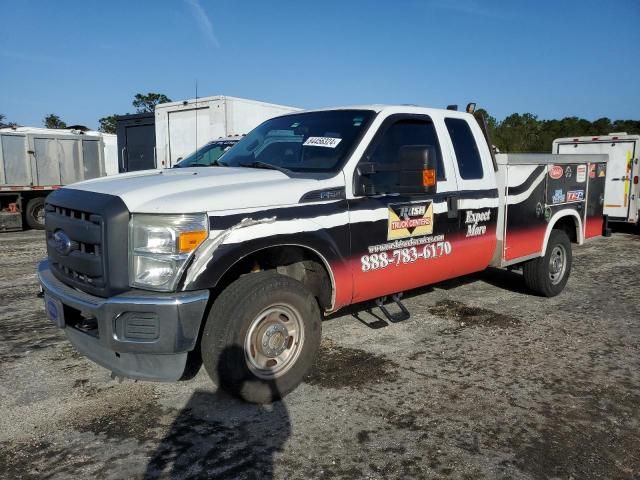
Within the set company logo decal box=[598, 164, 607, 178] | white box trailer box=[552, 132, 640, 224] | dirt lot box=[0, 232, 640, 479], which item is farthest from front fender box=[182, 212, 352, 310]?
white box trailer box=[552, 132, 640, 224]

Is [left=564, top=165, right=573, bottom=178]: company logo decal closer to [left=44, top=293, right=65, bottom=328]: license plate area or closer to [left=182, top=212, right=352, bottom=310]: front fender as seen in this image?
[left=182, top=212, right=352, bottom=310]: front fender

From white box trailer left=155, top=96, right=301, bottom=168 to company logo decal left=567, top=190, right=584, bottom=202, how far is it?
687 cm

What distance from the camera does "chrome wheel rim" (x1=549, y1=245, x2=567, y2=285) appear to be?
249 inches

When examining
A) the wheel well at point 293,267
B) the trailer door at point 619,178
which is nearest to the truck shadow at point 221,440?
the wheel well at point 293,267

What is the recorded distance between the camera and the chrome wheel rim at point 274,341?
138 inches

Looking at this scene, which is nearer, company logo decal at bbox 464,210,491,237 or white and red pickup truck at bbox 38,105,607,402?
white and red pickup truck at bbox 38,105,607,402

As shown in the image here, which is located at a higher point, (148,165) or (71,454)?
(148,165)

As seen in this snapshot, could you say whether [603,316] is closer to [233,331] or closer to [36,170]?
[233,331]

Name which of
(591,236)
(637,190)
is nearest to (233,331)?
(591,236)

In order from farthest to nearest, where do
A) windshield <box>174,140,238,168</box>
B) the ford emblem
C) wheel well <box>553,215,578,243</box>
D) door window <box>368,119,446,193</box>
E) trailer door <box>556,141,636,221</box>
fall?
trailer door <box>556,141,636,221</box> < windshield <box>174,140,238,168</box> < wheel well <box>553,215,578,243</box> < door window <box>368,119,446,193</box> < the ford emblem

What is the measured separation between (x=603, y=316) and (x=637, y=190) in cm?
757

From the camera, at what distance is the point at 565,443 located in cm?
314

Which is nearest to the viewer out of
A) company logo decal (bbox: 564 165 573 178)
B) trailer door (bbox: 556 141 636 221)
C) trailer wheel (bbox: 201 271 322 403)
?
trailer wheel (bbox: 201 271 322 403)

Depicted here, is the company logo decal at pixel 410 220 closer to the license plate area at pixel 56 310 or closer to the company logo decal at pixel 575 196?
the license plate area at pixel 56 310
